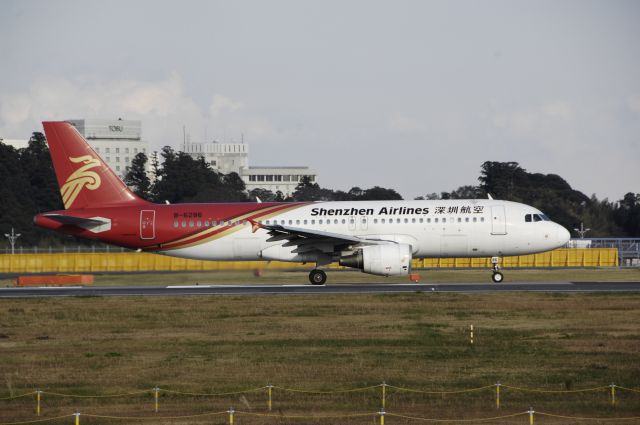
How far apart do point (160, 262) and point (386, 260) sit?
28.4 metres

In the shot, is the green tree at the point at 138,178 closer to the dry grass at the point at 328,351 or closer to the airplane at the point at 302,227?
the airplane at the point at 302,227

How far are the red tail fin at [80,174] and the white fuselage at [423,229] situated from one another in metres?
5.09

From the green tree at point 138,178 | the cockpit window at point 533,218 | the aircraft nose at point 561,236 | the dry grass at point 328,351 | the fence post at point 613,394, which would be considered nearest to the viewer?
the fence post at point 613,394

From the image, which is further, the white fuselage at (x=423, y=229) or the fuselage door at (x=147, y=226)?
the fuselage door at (x=147, y=226)

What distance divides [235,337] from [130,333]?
376 centimetres

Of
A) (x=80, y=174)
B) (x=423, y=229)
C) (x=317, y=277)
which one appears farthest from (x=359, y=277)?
(x=80, y=174)

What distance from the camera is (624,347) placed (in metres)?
26.7

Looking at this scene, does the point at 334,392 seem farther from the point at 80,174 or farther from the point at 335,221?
the point at 80,174

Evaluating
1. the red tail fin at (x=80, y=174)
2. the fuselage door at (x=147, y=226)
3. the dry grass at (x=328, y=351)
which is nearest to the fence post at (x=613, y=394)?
the dry grass at (x=328, y=351)

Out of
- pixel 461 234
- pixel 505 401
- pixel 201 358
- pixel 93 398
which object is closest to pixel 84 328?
pixel 201 358

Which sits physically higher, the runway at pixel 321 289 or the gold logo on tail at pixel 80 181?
the gold logo on tail at pixel 80 181

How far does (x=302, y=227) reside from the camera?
155 feet

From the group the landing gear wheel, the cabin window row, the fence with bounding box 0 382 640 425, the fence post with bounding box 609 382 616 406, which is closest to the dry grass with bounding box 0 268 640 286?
the landing gear wheel

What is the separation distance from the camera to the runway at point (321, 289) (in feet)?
140
